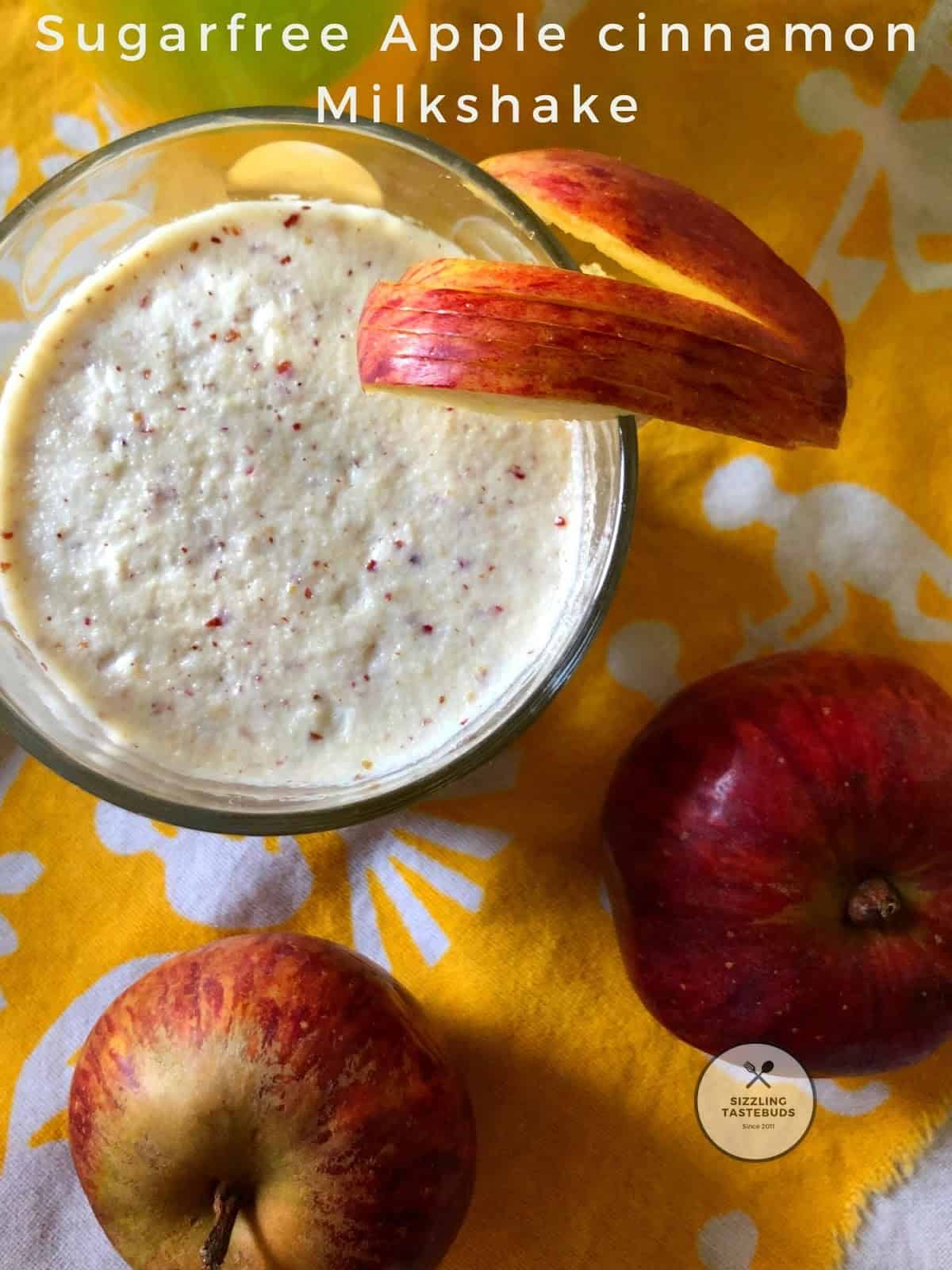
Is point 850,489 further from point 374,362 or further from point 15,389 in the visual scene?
point 15,389

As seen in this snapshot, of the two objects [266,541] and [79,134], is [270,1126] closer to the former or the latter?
[266,541]

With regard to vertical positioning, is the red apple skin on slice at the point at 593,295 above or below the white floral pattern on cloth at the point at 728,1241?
→ above

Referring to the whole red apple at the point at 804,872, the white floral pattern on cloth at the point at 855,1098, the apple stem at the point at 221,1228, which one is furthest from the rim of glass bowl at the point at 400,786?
the white floral pattern on cloth at the point at 855,1098

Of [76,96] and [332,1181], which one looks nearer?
[332,1181]

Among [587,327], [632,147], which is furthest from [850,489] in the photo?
[587,327]

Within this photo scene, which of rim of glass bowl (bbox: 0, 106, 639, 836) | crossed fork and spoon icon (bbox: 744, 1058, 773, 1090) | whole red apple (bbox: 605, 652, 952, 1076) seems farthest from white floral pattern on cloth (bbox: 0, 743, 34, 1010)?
crossed fork and spoon icon (bbox: 744, 1058, 773, 1090)

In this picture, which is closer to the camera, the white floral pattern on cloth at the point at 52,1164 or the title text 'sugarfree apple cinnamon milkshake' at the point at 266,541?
the title text 'sugarfree apple cinnamon milkshake' at the point at 266,541

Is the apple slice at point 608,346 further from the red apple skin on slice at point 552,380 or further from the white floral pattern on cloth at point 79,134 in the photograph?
the white floral pattern on cloth at point 79,134

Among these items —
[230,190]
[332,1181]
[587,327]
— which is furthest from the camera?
[230,190]

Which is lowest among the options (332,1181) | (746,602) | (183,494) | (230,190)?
(332,1181)
